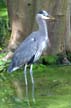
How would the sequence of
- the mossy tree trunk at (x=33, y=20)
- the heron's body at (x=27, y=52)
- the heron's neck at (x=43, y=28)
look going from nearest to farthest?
the heron's body at (x=27, y=52)
the heron's neck at (x=43, y=28)
the mossy tree trunk at (x=33, y=20)

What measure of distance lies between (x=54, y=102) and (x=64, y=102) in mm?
159

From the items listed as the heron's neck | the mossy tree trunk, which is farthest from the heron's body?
the mossy tree trunk

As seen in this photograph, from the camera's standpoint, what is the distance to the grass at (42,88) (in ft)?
23.9

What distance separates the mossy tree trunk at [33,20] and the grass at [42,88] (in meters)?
0.72

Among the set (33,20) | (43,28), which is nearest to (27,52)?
(43,28)

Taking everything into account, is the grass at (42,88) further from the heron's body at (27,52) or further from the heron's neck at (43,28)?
the heron's neck at (43,28)

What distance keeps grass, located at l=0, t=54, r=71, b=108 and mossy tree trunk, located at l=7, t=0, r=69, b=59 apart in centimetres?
72

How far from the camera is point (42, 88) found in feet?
29.3

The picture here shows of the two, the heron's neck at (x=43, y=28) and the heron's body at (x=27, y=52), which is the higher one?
the heron's neck at (x=43, y=28)

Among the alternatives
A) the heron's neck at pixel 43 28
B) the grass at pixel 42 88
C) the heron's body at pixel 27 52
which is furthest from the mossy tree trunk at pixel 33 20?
the heron's body at pixel 27 52

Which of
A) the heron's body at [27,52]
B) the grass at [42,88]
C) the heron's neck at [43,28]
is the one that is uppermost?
the heron's neck at [43,28]

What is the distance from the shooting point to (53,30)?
12.0 meters

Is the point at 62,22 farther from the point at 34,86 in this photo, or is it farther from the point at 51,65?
the point at 34,86

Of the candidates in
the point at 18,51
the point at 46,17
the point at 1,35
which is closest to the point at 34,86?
the point at 18,51
